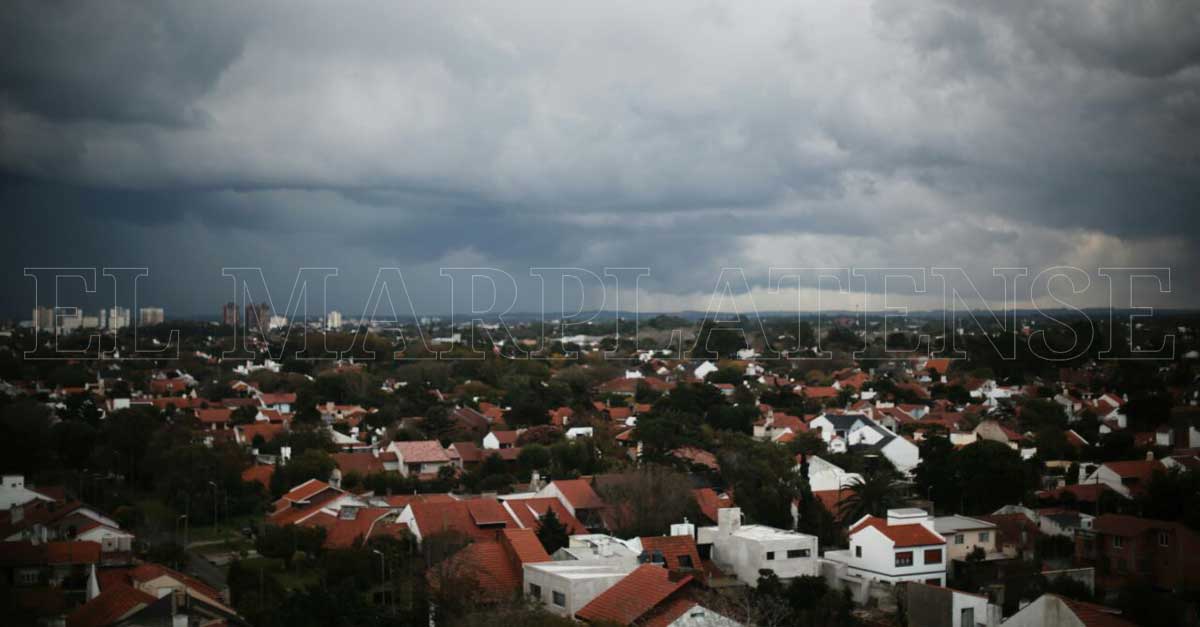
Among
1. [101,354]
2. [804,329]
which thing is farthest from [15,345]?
[804,329]

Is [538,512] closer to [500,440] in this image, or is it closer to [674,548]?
Result: [674,548]

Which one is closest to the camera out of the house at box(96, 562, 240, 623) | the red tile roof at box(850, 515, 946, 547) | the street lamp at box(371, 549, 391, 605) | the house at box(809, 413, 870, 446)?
the house at box(96, 562, 240, 623)

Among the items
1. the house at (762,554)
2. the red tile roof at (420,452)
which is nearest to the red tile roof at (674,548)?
the house at (762,554)

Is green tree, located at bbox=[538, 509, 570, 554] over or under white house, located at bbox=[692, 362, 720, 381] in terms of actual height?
under

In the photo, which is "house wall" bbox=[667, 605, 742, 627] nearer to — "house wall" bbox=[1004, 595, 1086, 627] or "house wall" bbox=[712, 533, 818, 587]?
"house wall" bbox=[1004, 595, 1086, 627]

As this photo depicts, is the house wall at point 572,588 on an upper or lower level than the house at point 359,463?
upper

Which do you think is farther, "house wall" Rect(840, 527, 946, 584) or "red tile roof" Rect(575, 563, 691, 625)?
"house wall" Rect(840, 527, 946, 584)

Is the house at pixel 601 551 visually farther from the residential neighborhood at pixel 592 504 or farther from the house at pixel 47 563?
the house at pixel 47 563

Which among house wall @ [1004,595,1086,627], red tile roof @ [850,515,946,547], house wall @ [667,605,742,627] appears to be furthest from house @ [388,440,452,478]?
house wall @ [1004,595,1086,627]

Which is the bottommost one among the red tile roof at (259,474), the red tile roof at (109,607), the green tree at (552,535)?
the red tile roof at (259,474)
